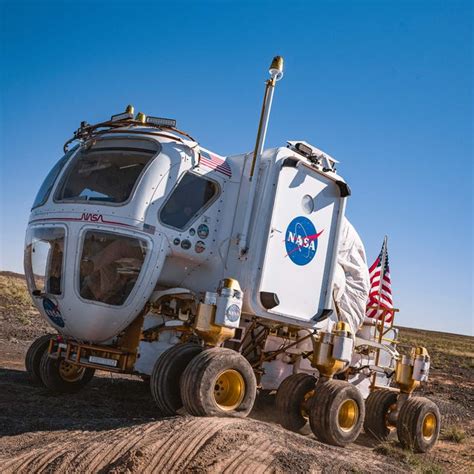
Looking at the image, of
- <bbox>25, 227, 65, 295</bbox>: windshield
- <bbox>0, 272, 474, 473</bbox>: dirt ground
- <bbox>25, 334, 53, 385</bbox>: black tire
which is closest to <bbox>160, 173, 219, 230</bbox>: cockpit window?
<bbox>25, 227, 65, 295</bbox>: windshield

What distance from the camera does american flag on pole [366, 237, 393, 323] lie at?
1208cm

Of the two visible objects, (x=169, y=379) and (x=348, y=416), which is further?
(x=348, y=416)

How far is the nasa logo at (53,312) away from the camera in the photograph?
7910 millimetres

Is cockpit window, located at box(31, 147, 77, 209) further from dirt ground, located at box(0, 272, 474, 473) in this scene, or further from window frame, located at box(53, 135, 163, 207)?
dirt ground, located at box(0, 272, 474, 473)

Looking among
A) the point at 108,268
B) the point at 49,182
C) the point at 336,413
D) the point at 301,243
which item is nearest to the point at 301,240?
A: the point at 301,243

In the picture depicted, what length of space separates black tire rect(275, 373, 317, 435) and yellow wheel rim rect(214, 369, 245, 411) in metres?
1.32

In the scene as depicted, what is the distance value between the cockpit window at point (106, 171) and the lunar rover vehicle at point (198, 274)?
2 centimetres

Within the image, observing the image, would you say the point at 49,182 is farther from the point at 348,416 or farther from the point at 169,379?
the point at 348,416

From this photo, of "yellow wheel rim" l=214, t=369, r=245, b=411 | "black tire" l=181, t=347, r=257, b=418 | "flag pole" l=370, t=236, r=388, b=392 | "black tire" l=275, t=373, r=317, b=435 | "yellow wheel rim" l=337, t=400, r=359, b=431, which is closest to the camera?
"black tire" l=181, t=347, r=257, b=418

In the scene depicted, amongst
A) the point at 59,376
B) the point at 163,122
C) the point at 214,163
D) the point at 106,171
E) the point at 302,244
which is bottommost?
the point at 59,376

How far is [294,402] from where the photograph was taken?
8359 millimetres

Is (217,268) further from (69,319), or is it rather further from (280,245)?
(69,319)

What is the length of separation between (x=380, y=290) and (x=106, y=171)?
6516mm

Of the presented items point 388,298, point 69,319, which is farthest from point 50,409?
point 388,298
